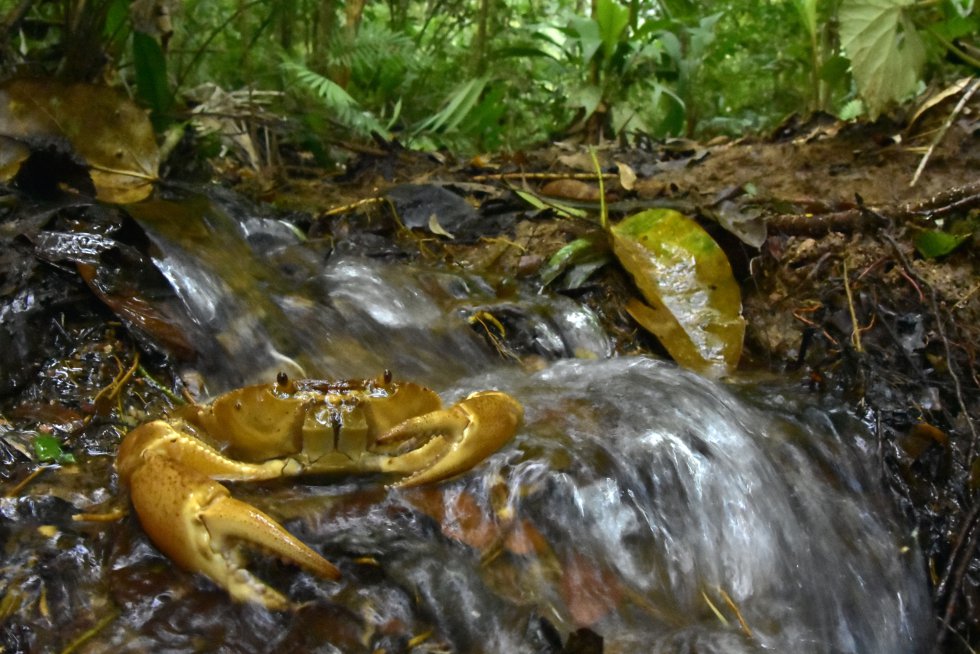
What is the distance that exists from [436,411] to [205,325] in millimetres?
1023

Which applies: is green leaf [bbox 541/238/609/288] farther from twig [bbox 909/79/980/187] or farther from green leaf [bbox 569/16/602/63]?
green leaf [bbox 569/16/602/63]

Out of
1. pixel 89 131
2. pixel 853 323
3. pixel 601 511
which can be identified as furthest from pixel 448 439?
pixel 89 131

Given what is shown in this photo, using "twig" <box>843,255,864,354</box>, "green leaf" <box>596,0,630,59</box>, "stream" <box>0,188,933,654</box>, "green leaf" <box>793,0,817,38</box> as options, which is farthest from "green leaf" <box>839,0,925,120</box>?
"stream" <box>0,188,933,654</box>

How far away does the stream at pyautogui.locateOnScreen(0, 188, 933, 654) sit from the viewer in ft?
5.51

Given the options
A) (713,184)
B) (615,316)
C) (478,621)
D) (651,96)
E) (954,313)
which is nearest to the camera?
(478,621)

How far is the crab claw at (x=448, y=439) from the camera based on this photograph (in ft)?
6.87

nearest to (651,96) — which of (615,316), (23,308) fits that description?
(615,316)

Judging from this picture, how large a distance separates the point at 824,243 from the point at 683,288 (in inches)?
29.7

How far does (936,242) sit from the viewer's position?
329 cm

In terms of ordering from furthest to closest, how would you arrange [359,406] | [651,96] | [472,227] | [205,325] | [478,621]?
1. [651,96]
2. [472,227]
3. [205,325]
4. [359,406]
5. [478,621]

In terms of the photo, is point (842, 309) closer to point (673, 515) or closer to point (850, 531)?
point (850, 531)

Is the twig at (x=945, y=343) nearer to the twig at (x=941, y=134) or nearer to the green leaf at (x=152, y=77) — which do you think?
the twig at (x=941, y=134)

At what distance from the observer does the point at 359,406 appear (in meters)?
2.12

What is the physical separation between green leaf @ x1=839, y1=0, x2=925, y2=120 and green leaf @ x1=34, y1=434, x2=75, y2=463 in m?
4.11
